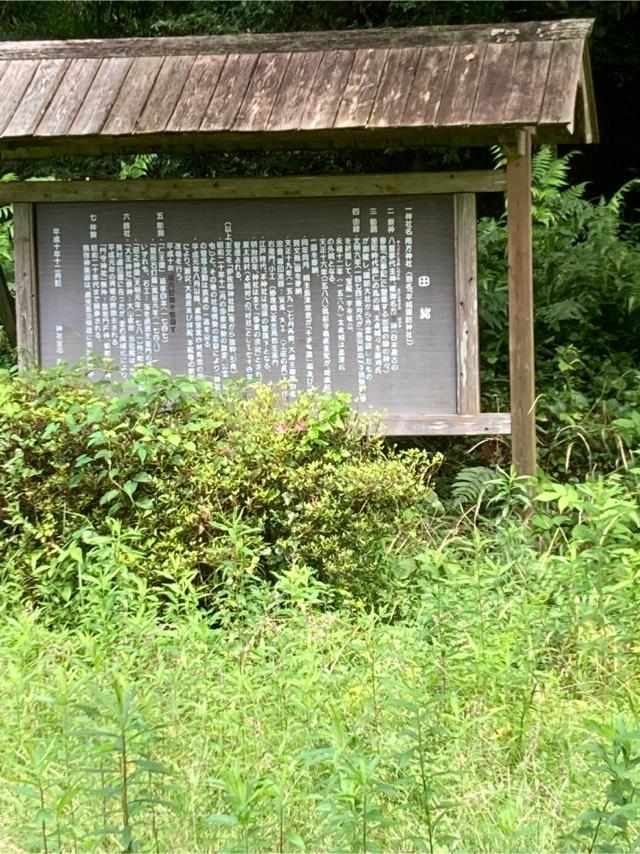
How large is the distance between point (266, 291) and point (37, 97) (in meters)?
1.94

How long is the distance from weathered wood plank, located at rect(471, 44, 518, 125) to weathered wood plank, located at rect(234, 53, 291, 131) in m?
1.27

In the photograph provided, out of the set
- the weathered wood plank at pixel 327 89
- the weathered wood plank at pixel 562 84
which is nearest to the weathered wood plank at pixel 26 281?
the weathered wood plank at pixel 327 89

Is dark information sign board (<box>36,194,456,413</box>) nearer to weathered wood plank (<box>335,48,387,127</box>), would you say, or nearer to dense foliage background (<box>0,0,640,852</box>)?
dense foliage background (<box>0,0,640,852</box>)

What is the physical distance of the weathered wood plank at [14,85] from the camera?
679cm

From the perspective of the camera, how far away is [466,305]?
268 inches

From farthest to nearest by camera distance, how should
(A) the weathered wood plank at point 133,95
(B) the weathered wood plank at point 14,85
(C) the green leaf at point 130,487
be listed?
(B) the weathered wood plank at point 14,85 → (A) the weathered wood plank at point 133,95 → (C) the green leaf at point 130,487

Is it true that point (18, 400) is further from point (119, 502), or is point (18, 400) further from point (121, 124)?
point (121, 124)

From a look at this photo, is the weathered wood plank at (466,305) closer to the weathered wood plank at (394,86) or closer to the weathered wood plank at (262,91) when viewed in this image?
the weathered wood plank at (394,86)

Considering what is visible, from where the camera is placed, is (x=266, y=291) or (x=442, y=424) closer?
(x=442, y=424)

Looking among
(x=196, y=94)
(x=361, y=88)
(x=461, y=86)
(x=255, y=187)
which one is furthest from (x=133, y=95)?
(x=461, y=86)

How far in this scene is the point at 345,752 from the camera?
10.8 ft

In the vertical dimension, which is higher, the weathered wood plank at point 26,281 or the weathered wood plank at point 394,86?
the weathered wood plank at point 394,86

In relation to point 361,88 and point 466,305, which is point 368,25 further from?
point 466,305

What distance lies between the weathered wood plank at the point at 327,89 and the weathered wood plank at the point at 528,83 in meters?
1.04
